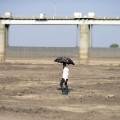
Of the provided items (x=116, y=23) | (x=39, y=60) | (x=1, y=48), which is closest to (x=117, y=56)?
(x=116, y=23)

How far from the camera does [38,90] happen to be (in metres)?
22.9

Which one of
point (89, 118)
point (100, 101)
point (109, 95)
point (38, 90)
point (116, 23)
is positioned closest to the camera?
point (89, 118)

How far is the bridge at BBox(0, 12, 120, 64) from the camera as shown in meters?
62.3

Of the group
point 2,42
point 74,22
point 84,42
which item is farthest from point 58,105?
point 2,42

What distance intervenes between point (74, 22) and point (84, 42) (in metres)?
2.95

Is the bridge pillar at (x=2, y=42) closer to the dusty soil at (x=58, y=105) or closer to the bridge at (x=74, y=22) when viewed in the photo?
the bridge at (x=74, y=22)

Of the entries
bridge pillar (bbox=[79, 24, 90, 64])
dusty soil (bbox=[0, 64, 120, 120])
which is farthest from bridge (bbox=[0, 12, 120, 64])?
dusty soil (bbox=[0, 64, 120, 120])

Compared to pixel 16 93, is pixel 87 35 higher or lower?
higher

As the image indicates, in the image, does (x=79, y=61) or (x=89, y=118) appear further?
(x=79, y=61)

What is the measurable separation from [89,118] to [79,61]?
48779 mm

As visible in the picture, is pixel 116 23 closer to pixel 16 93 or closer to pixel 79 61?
pixel 79 61

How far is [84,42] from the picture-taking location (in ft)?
206

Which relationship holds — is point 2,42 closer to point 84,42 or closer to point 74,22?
point 74,22

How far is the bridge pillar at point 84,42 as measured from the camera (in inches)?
2461
